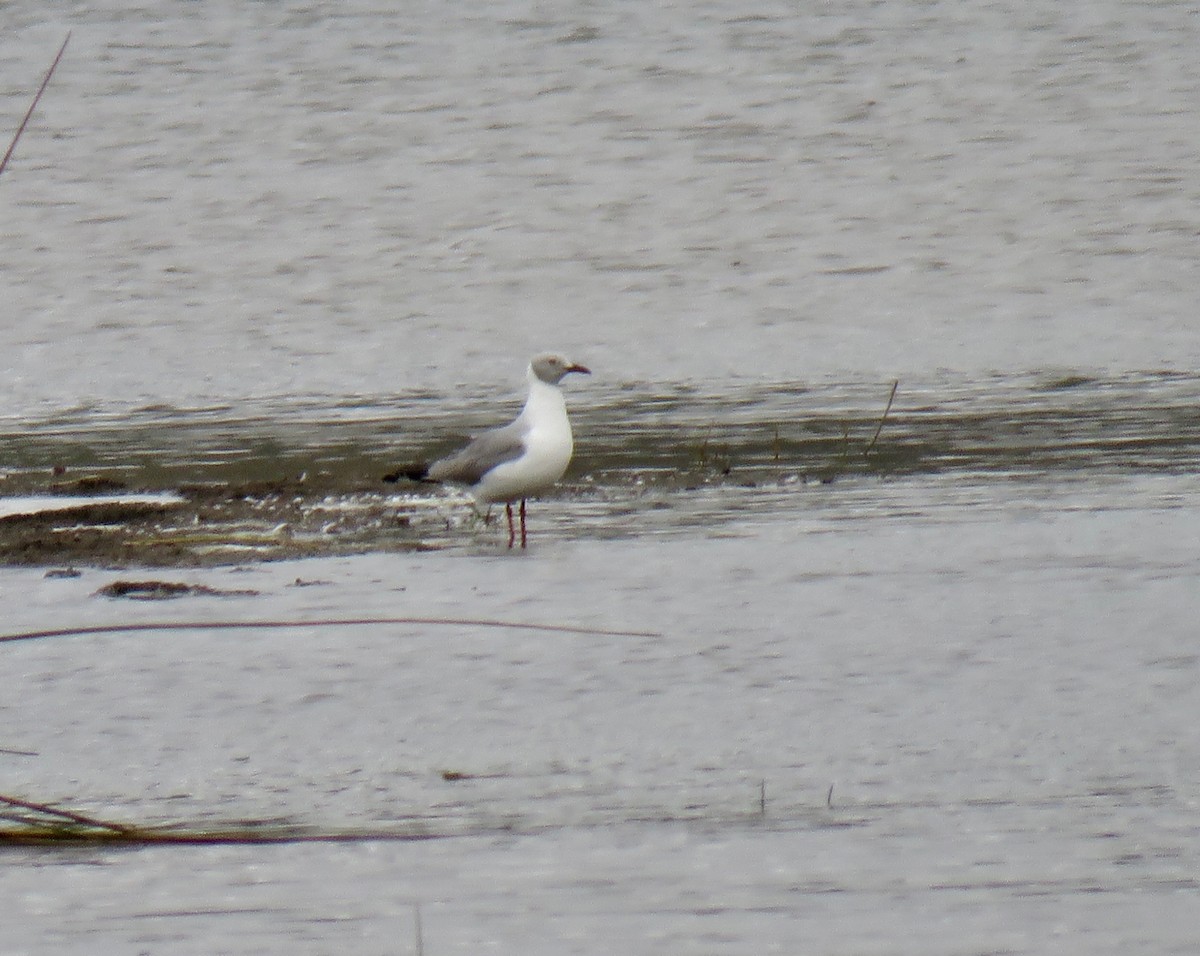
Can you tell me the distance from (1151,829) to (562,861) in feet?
4.41

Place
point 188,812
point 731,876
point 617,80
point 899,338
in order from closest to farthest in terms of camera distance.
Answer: point 731,876 → point 188,812 → point 899,338 → point 617,80

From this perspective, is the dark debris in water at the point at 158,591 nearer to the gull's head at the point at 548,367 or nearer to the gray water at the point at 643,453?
the gray water at the point at 643,453

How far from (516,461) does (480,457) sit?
0.59ft

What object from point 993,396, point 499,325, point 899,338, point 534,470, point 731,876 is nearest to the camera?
point 731,876

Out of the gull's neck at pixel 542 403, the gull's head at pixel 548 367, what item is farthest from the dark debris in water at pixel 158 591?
the gull's head at pixel 548 367

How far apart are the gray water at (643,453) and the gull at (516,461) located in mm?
221

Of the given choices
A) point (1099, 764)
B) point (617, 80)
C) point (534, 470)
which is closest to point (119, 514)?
point (534, 470)

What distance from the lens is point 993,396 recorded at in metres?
13.9

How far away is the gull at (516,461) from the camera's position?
10.3m

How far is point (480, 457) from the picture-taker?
1041 centimetres

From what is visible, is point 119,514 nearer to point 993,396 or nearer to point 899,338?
point 993,396

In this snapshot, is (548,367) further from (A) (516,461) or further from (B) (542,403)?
(A) (516,461)

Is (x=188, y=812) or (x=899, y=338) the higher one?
(x=188, y=812)

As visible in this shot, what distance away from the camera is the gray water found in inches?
225
